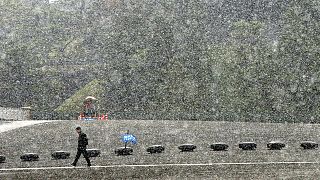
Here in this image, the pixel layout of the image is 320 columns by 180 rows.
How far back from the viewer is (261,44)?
48.3 m

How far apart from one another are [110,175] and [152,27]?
123 ft

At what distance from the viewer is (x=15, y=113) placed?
1538 inches

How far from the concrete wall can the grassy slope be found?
795cm

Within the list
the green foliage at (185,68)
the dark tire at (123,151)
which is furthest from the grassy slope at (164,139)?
the green foliage at (185,68)

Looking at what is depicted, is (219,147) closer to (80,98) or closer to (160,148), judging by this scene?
(160,148)

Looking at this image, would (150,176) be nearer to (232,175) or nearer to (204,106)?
(232,175)

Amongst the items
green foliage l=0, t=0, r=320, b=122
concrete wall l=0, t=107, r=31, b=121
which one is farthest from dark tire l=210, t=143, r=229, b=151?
concrete wall l=0, t=107, r=31, b=121

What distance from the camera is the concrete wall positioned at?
3766 cm

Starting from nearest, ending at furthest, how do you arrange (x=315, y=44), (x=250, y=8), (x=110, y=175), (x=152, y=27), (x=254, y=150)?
(x=110, y=175), (x=254, y=150), (x=315, y=44), (x=152, y=27), (x=250, y=8)

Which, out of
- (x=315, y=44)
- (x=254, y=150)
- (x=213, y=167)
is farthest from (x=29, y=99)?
(x=213, y=167)

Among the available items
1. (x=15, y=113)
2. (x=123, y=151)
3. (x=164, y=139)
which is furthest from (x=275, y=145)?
(x=15, y=113)

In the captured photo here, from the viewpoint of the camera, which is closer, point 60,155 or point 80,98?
point 60,155

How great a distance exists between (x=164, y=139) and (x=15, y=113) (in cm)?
1676

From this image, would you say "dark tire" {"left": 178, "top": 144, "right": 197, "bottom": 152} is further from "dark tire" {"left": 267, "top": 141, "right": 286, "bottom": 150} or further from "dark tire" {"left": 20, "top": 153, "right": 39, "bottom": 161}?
"dark tire" {"left": 20, "top": 153, "right": 39, "bottom": 161}
